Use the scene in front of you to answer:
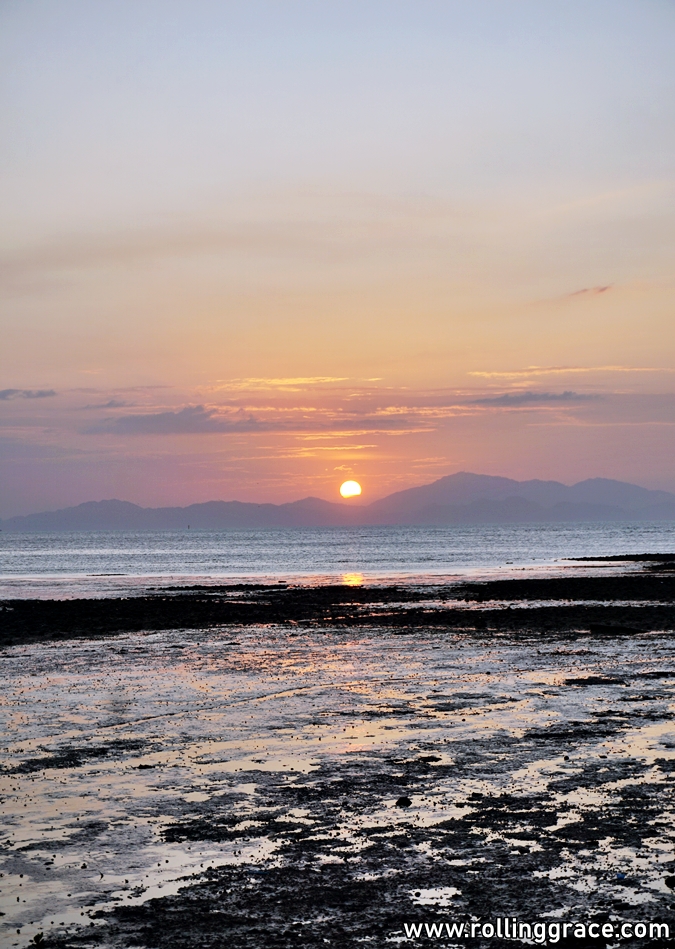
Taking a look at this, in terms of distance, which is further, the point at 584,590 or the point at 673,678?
the point at 584,590

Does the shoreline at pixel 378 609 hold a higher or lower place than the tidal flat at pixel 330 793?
lower

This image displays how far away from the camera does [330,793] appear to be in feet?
39.9

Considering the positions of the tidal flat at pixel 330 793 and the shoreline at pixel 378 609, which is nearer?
the tidal flat at pixel 330 793

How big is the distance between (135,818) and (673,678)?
45.4 ft

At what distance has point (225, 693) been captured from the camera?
67.8 ft

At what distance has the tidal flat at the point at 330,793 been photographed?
8.38m

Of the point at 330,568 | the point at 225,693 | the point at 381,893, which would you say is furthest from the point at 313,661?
the point at 330,568

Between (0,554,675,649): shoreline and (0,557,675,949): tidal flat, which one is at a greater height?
(0,557,675,949): tidal flat

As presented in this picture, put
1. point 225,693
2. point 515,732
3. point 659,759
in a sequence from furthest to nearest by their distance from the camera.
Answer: point 225,693, point 515,732, point 659,759

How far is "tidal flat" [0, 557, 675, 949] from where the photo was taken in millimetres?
8375

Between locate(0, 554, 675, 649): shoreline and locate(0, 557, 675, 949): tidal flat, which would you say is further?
locate(0, 554, 675, 649): shoreline

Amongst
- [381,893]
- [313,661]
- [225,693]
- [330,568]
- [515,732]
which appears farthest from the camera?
[330,568]

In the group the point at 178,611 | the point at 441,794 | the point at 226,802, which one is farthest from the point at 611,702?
the point at 178,611

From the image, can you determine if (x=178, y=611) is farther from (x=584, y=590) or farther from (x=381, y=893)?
(x=381, y=893)
